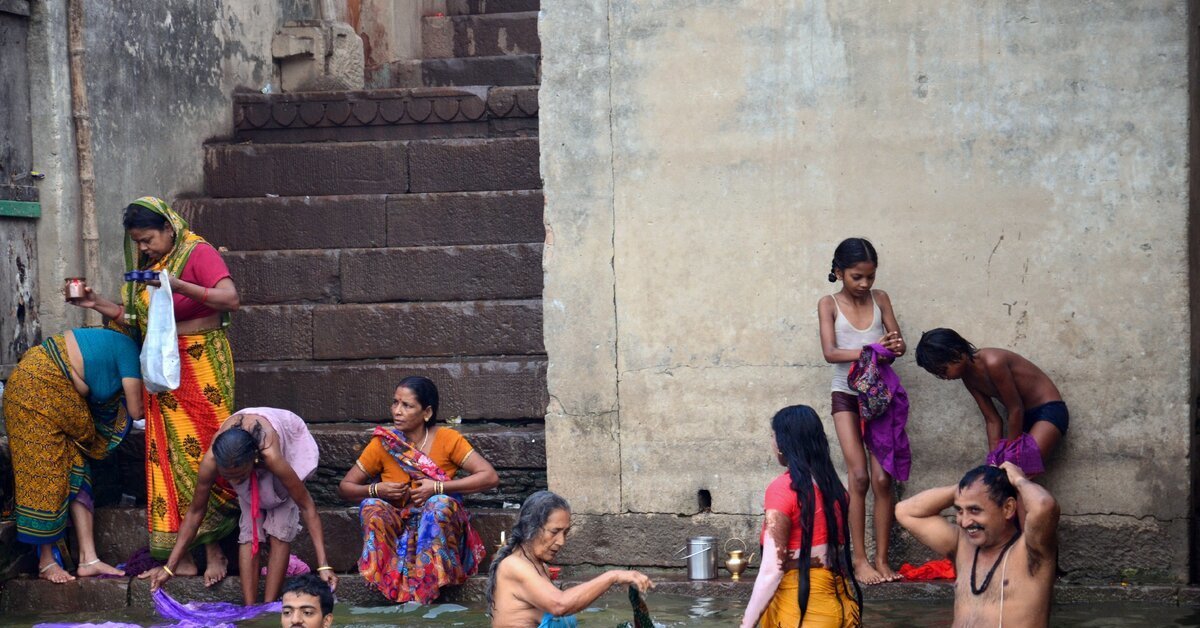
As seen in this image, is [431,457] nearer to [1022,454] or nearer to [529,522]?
[529,522]

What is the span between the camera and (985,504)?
213 inches

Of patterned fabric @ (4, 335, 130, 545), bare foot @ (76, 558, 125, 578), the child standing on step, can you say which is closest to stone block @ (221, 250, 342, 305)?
patterned fabric @ (4, 335, 130, 545)

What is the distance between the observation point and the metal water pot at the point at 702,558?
7535 mm

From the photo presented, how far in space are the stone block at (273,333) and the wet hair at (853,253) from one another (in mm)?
3383

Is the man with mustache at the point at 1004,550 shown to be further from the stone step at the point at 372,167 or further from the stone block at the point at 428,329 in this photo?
the stone step at the point at 372,167

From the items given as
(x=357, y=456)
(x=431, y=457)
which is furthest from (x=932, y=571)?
(x=357, y=456)

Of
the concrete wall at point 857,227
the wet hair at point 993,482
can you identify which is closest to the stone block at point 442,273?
the concrete wall at point 857,227

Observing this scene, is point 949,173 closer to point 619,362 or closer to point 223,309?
point 619,362

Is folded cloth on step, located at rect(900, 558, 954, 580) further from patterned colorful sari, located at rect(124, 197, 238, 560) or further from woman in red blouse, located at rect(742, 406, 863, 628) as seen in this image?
patterned colorful sari, located at rect(124, 197, 238, 560)

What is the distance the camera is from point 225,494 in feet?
25.0

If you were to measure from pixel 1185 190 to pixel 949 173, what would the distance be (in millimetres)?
1104

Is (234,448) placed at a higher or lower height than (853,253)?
lower

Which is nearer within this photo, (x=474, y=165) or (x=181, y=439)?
(x=181, y=439)

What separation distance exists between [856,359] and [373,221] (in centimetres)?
367
